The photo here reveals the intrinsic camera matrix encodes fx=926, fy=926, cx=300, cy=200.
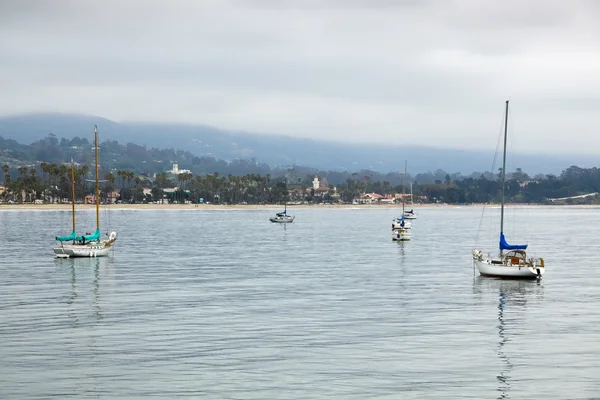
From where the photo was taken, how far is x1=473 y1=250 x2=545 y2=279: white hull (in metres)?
77.8

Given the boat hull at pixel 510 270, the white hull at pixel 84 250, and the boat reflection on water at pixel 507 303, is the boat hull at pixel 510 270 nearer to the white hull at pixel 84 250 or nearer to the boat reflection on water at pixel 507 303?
the boat reflection on water at pixel 507 303

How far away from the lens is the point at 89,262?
99.1 m

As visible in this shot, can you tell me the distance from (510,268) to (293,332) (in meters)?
35.0

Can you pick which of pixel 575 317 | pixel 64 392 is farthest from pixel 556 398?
pixel 575 317

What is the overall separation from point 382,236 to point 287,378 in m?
132

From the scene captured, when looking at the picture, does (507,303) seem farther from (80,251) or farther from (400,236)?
(400,236)

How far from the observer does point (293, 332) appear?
48812 millimetres

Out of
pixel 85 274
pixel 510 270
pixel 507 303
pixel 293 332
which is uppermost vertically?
pixel 510 270

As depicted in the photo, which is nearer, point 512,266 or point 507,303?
point 507,303

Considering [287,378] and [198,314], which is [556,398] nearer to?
[287,378]

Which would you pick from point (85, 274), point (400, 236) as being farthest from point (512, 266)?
point (400, 236)

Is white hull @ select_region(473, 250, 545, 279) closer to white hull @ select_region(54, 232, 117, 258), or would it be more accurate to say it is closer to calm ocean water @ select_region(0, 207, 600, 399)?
calm ocean water @ select_region(0, 207, 600, 399)

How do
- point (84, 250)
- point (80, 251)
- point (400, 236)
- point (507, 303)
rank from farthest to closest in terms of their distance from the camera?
point (400, 236) → point (84, 250) → point (80, 251) → point (507, 303)

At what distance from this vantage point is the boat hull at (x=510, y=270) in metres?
77.6
